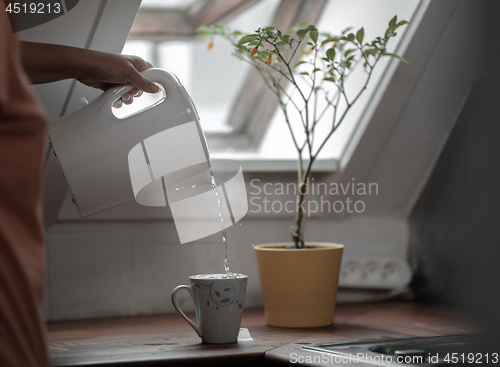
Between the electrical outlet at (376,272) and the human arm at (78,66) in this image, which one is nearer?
the human arm at (78,66)

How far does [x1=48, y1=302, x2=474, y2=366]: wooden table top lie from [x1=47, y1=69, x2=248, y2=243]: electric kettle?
0.23 m

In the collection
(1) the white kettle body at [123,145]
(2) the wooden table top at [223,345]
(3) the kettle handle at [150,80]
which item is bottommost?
(2) the wooden table top at [223,345]

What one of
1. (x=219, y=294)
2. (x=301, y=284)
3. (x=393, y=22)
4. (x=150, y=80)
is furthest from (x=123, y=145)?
(x=393, y=22)

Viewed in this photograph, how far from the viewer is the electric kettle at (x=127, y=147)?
826 mm

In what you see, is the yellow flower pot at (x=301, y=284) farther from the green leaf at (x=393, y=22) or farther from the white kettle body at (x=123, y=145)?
the green leaf at (x=393, y=22)

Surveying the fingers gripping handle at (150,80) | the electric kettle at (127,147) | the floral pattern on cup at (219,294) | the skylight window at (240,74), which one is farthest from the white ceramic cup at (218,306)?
the skylight window at (240,74)

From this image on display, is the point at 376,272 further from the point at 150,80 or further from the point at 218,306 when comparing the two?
the point at 150,80

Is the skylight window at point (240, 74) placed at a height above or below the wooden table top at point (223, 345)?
above

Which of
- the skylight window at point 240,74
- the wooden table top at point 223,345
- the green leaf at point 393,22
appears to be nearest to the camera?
the wooden table top at point 223,345

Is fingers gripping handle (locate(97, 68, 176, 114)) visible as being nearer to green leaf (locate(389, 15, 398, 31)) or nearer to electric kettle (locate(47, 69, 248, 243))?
electric kettle (locate(47, 69, 248, 243))

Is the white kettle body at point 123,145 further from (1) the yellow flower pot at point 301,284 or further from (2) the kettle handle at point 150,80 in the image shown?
(1) the yellow flower pot at point 301,284

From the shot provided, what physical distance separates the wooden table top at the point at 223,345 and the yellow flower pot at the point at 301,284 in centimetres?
3

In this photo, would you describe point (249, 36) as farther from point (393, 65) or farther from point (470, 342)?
point (470, 342)

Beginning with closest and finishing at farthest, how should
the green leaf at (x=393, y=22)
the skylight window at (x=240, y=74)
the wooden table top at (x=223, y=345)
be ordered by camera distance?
the wooden table top at (x=223, y=345) < the green leaf at (x=393, y=22) < the skylight window at (x=240, y=74)
